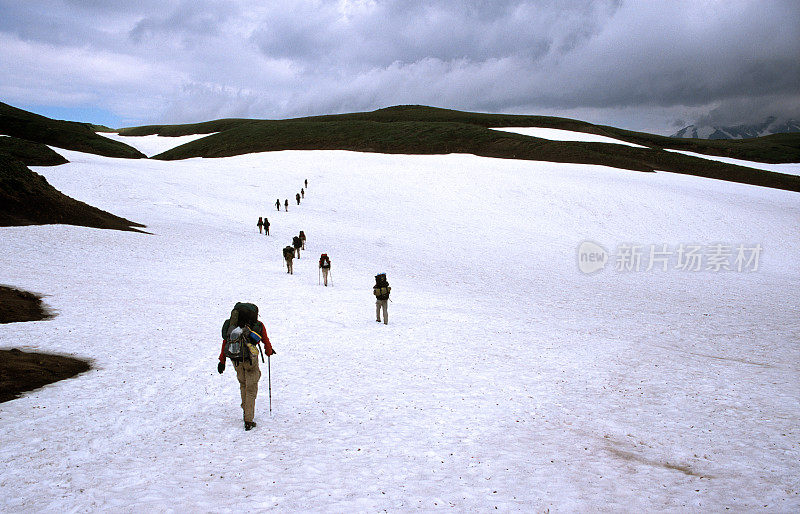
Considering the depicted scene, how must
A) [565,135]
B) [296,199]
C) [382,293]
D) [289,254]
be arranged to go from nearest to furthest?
[382,293]
[289,254]
[296,199]
[565,135]

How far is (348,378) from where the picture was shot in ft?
36.6

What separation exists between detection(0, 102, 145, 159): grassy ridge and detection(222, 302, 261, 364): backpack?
80.6 metres

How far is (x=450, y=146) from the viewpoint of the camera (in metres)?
79.1

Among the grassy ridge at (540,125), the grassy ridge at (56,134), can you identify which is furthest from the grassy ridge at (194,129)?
the grassy ridge at (56,134)

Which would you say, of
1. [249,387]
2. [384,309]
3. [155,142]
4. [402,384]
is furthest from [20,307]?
[155,142]

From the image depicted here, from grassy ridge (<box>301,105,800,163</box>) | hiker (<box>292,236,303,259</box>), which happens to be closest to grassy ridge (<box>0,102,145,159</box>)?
grassy ridge (<box>301,105,800,163</box>)

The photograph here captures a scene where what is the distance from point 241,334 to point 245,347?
261 mm

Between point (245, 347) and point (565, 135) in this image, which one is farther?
point (565, 135)

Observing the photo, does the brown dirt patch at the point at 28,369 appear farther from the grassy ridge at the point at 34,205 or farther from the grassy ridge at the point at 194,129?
the grassy ridge at the point at 194,129

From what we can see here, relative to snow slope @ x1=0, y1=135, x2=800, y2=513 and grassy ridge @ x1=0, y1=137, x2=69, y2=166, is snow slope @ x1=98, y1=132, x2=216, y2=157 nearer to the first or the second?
grassy ridge @ x1=0, y1=137, x2=69, y2=166

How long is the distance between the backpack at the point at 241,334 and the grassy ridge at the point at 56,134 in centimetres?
8061

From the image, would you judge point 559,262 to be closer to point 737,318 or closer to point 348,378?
point 737,318

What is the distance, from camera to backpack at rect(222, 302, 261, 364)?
7898 millimetres

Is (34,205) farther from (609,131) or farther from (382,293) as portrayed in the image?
(609,131)
